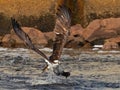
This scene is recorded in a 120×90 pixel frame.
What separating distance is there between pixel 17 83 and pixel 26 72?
2821 mm

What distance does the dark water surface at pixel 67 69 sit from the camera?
1705 cm

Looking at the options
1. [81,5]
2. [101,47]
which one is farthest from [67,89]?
[81,5]

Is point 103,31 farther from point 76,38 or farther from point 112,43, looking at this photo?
point 112,43

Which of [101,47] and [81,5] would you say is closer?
[101,47]

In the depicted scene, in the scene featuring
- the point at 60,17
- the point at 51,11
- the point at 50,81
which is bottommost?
the point at 51,11

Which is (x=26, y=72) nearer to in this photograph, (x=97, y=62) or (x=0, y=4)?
(x=97, y=62)

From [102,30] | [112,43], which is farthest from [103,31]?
[112,43]

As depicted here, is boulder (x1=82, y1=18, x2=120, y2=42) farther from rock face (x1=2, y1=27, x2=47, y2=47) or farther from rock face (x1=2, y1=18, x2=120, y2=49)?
rock face (x1=2, y1=27, x2=47, y2=47)

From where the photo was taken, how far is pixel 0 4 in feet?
154

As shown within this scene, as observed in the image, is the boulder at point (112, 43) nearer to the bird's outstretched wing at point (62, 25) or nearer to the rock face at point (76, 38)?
the rock face at point (76, 38)

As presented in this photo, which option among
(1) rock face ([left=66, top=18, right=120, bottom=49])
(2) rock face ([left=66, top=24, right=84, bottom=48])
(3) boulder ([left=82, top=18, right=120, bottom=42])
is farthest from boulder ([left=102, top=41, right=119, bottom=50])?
(3) boulder ([left=82, top=18, right=120, bottom=42])

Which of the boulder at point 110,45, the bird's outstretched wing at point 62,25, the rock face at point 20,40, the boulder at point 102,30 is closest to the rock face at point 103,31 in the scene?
the boulder at point 102,30

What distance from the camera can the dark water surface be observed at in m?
17.0

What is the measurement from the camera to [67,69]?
21.2 meters
